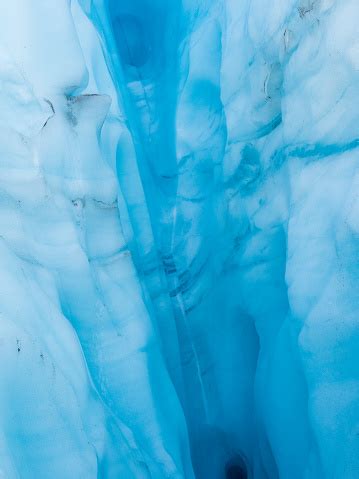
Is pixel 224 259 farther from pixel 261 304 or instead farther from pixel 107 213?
pixel 107 213

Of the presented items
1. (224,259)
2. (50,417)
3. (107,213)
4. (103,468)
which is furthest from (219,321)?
(50,417)

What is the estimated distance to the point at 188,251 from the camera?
6.40 feet

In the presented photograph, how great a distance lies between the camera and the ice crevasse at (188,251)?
119cm

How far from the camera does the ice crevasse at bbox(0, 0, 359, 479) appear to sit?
1.19m

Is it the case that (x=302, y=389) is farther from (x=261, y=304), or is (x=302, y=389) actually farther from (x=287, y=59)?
(x=287, y=59)

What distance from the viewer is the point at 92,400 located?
4.07 ft

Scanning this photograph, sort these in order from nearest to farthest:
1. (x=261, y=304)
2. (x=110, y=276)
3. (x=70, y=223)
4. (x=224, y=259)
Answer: (x=70, y=223)
(x=110, y=276)
(x=261, y=304)
(x=224, y=259)

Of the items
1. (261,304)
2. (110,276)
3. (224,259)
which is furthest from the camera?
(224,259)

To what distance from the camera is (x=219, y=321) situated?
1883 millimetres

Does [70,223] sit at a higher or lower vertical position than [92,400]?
higher

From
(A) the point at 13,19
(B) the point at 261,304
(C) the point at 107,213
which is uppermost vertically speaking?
(A) the point at 13,19

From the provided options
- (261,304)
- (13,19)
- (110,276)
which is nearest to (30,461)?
(110,276)

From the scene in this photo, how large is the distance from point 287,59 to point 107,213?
0.72 meters

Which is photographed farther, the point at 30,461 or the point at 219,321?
the point at 219,321
